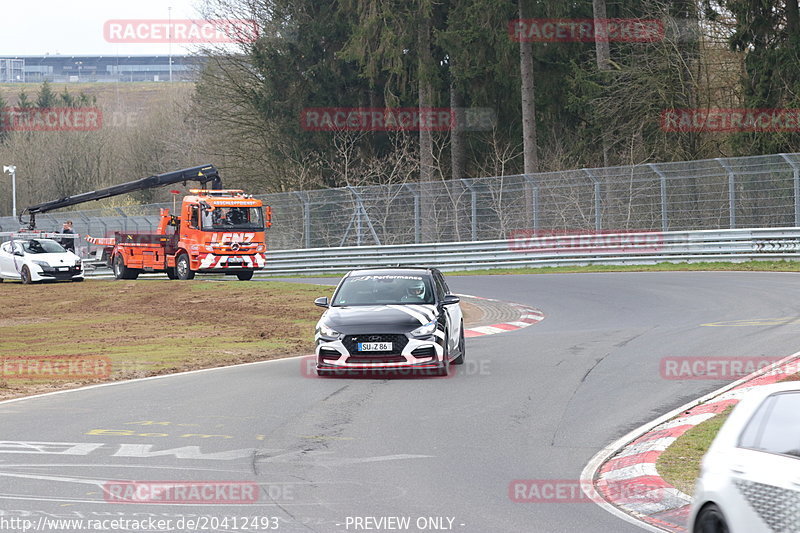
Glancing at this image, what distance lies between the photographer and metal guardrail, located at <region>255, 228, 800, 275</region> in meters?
32.2

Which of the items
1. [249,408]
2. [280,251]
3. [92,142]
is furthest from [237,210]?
[92,142]

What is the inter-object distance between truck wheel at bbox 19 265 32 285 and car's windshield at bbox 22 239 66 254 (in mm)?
653

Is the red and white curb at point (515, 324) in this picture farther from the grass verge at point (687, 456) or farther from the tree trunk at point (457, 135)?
the tree trunk at point (457, 135)

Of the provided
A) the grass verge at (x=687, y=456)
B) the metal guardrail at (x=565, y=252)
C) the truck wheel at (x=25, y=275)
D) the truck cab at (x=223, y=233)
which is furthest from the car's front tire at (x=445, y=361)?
the truck wheel at (x=25, y=275)

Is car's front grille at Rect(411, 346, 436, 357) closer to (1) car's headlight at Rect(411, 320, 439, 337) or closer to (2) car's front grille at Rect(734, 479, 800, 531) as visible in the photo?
(1) car's headlight at Rect(411, 320, 439, 337)

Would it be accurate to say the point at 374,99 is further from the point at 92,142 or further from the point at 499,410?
the point at 92,142

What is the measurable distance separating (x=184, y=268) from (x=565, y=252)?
41.3ft

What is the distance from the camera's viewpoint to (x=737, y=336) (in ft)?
57.9

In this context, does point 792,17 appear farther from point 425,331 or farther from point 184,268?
point 425,331

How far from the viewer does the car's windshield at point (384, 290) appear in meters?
16.0

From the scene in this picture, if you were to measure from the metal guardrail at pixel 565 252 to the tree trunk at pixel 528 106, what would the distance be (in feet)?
23.9

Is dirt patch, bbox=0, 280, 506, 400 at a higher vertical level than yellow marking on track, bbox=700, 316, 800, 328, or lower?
lower

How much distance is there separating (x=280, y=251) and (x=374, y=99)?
13347 mm

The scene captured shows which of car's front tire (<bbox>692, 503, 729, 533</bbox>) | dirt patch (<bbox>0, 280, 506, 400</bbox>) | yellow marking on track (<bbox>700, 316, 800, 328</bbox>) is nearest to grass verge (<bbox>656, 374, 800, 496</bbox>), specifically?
car's front tire (<bbox>692, 503, 729, 533</bbox>)
